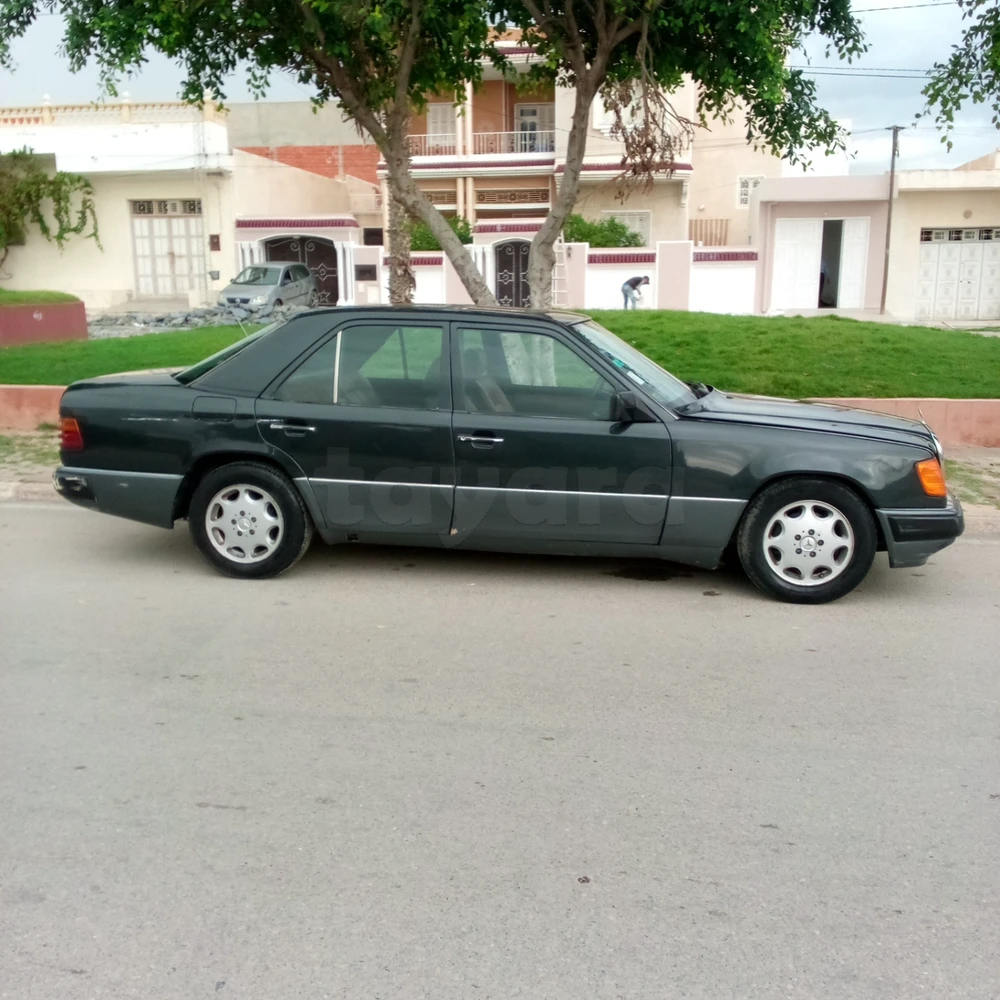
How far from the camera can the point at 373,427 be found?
6109 mm

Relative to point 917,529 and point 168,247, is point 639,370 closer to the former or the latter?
point 917,529

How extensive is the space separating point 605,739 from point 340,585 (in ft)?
8.10

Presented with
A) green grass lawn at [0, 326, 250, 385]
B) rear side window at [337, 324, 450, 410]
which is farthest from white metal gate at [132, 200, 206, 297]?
rear side window at [337, 324, 450, 410]

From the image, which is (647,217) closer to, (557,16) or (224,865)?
(557,16)

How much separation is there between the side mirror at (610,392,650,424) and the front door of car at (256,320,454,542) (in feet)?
3.11

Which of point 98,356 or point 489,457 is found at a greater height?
point 98,356

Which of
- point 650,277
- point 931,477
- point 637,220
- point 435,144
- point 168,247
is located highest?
point 435,144

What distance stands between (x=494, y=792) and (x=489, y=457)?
8.32 ft

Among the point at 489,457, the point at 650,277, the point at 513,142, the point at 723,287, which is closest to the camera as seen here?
the point at 489,457

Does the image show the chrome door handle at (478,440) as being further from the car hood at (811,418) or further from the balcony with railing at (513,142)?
the balcony with railing at (513,142)

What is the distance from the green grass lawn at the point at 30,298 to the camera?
16.6 meters

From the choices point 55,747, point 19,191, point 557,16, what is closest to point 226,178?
point 19,191

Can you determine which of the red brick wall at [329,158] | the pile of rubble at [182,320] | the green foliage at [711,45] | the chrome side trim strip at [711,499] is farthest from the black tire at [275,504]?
the red brick wall at [329,158]

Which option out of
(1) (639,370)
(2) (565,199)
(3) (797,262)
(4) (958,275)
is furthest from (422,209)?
(4) (958,275)
